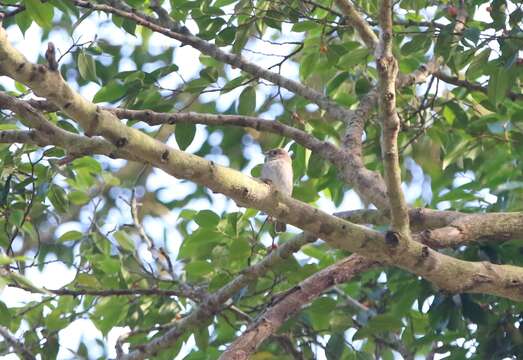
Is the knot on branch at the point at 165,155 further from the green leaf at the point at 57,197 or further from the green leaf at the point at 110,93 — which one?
the green leaf at the point at 57,197

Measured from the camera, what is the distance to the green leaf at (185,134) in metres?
4.54

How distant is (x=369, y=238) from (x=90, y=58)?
6.01 ft

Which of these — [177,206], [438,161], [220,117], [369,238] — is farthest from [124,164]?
[369,238]

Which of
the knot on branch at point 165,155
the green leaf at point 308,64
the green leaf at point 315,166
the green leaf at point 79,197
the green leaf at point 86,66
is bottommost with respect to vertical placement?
the knot on branch at point 165,155

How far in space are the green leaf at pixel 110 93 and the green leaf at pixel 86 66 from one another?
88 mm

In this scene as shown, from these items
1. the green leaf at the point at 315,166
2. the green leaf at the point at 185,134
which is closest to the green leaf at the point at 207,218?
the green leaf at the point at 185,134

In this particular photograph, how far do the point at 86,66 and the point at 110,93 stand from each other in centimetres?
19

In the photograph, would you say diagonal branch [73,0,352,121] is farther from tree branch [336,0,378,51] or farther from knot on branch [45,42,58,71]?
knot on branch [45,42,58,71]

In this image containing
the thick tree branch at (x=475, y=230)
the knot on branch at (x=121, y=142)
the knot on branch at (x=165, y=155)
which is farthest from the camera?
the thick tree branch at (x=475, y=230)

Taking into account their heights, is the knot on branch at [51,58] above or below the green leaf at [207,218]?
below

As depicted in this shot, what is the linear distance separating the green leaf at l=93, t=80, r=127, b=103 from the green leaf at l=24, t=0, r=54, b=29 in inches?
16.8

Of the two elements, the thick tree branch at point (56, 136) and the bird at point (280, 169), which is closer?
the thick tree branch at point (56, 136)

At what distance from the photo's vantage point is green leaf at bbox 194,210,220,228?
16.2ft

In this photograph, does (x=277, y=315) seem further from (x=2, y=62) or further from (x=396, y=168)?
(x=2, y=62)
